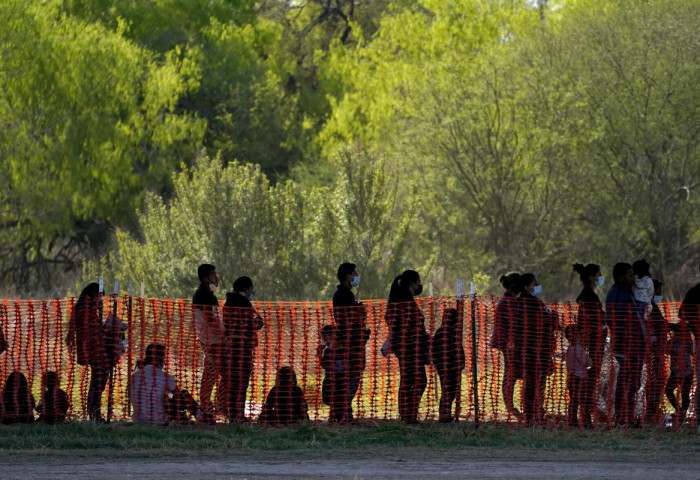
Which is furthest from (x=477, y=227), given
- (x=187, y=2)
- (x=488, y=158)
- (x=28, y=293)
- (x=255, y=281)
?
(x=187, y=2)

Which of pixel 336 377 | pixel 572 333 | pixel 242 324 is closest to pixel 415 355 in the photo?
pixel 336 377

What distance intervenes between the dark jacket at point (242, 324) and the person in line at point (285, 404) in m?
0.51

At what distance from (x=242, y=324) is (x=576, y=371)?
372 centimetres

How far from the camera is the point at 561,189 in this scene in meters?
34.8

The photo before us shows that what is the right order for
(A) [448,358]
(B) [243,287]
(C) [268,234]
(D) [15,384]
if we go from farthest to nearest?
(C) [268,234] → (B) [243,287] → (A) [448,358] → (D) [15,384]

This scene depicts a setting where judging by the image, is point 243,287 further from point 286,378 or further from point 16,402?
point 16,402

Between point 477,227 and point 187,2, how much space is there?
2010 centimetres

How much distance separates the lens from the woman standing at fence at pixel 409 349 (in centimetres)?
1408

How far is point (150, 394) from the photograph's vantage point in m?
14.0

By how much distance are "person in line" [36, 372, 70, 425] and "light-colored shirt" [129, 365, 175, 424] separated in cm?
75

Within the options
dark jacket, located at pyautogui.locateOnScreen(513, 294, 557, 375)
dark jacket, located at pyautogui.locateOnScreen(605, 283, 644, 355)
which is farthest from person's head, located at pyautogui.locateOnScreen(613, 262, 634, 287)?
dark jacket, located at pyautogui.locateOnScreen(513, 294, 557, 375)

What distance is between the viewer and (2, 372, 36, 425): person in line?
13828mm

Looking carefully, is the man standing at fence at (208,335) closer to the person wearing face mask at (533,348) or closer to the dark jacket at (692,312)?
the person wearing face mask at (533,348)

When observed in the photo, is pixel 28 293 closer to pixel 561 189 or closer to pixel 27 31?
pixel 27 31
